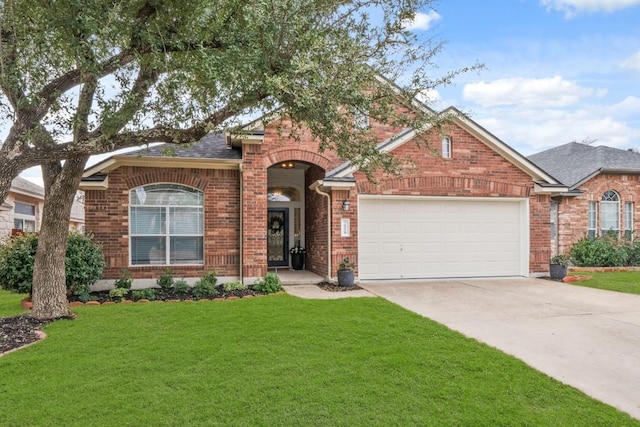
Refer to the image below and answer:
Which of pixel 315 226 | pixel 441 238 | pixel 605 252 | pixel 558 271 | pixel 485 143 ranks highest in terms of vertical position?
pixel 485 143

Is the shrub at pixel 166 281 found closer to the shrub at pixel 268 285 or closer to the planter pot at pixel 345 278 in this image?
the shrub at pixel 268 285

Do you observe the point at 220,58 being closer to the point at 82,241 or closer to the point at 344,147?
the point at 344,147

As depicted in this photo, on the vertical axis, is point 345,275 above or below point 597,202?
below

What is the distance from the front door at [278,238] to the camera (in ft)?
45.9

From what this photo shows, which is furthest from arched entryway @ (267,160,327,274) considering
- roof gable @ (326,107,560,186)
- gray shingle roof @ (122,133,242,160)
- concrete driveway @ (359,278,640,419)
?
concrete driveway @ (359,278,640,419)

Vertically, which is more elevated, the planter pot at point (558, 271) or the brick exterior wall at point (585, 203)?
the brick exterior wall at point (585, 203)

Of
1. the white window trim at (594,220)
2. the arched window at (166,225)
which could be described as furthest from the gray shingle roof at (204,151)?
the white window trim at (594,220)

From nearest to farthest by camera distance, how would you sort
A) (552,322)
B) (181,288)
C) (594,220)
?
1. (552,322)
2. (181,288)
3. (594,220)

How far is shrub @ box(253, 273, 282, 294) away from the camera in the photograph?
379 inches

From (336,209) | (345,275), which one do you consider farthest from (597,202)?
(345,275)

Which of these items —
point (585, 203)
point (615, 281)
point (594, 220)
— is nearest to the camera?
point (615, 281)

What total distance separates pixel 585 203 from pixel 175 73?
52.0ft

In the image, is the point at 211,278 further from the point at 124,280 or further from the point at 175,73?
the point at 175,73

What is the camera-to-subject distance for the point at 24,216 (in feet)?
55.6
